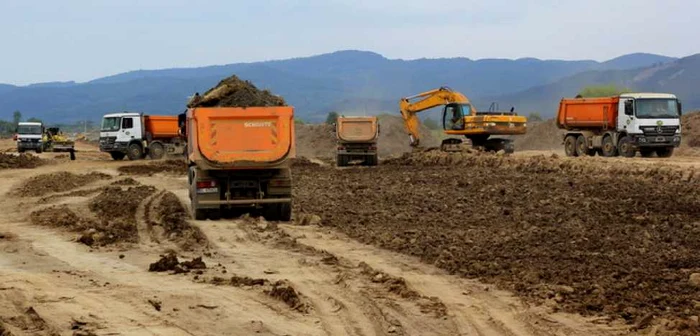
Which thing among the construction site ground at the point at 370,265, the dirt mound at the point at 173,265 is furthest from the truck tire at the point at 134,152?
the dirt mound at the point at 173,265

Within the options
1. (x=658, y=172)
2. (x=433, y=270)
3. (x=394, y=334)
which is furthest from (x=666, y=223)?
(x=658, y=172)

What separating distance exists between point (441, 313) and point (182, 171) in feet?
96.5

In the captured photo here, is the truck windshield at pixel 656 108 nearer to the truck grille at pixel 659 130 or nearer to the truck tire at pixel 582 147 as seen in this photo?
the truck grille at pixel 659 130

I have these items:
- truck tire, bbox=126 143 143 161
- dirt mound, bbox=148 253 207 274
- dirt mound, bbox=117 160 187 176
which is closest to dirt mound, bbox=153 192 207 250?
dirt mound, bbox=148 253 207 274

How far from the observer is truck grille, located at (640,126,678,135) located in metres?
34.7

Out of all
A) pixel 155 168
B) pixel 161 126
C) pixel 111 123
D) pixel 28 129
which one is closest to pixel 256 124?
pixel 155 168

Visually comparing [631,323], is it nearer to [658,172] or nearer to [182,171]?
[658,172]

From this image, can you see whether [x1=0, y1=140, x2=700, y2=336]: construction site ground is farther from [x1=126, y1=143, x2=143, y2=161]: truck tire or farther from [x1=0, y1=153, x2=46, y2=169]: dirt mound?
[x1=126, y1=143, x2=143, y2=161]: truck tire

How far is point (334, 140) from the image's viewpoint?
65500 millimetres

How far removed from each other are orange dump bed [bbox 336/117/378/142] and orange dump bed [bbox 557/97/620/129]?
9.01 metres

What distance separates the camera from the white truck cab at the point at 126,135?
45469 mm

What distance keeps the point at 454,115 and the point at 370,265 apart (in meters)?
30.3

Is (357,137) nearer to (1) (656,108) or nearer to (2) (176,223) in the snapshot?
(1) (656,108)

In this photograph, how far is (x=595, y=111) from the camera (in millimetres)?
37812
